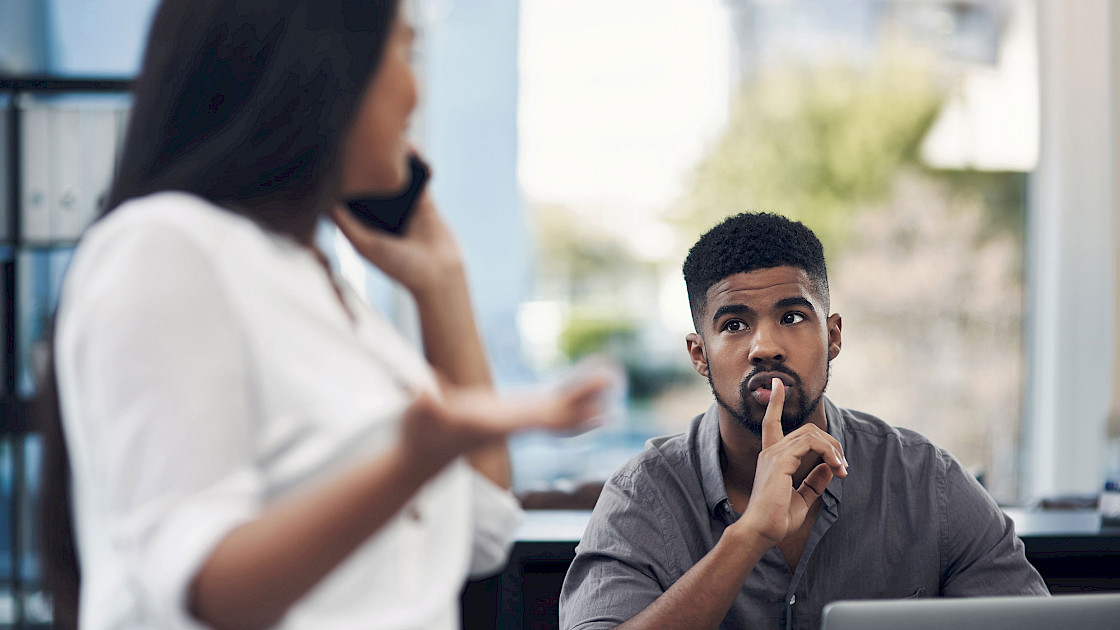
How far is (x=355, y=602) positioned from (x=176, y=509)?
0.42 feet

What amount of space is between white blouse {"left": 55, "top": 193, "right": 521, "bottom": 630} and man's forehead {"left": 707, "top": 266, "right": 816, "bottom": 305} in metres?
1.04

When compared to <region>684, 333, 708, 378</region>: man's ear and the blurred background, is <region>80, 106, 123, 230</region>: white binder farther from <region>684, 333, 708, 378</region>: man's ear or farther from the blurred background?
<region>684, 333, 708, 378</region>: man's ear

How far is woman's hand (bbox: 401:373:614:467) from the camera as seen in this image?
0.48 metres

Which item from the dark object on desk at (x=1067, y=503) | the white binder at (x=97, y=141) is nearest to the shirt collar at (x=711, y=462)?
the dark object on desk at (x=1067, y=503)

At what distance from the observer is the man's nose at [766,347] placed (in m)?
1.54

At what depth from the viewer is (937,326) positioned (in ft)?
12.7

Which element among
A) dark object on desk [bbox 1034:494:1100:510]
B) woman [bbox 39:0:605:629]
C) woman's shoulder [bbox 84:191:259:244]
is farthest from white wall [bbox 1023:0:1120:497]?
woman's shoulder [bbox 84:191:259:244]

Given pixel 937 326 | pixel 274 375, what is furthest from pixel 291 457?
pixel 937 326

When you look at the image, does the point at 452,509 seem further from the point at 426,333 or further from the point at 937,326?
the point at 937,326

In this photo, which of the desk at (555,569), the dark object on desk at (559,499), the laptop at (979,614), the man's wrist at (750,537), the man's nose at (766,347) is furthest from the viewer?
the dark object on desk at (559,499)

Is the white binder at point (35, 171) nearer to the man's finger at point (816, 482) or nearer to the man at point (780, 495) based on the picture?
the man at point (780, 495)

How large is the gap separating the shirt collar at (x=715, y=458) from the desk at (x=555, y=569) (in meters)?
0.38

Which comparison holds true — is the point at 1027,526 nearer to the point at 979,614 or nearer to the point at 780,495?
the point at 780,495

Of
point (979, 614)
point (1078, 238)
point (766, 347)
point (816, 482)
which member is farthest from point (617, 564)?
point (1078, 238)
